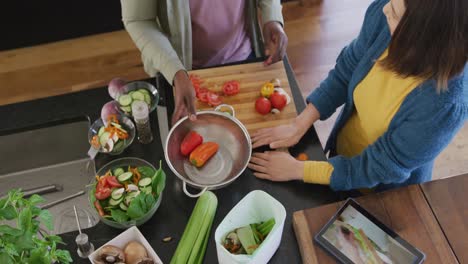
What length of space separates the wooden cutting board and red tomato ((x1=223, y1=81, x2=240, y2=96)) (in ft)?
0.05

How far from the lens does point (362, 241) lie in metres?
1.15

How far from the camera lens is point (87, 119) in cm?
153

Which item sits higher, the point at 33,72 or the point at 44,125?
the point at 44,125

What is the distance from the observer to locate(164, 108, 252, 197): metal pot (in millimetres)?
1323

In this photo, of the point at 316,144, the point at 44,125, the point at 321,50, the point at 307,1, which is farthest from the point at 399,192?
the point at 307,1

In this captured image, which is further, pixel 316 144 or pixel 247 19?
pixel 247 19

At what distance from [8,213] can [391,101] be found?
3.19 ft

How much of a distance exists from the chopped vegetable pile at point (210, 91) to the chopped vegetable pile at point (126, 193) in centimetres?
33

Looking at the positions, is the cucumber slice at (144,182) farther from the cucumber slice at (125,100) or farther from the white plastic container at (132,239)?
the cucumber slice at (125,100)

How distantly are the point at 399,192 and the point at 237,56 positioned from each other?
847mm

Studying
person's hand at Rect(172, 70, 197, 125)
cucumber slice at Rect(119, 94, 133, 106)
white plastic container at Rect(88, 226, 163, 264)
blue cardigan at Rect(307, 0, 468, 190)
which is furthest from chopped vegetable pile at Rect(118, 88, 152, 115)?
blue cardigan at Rect(307, 0, 468, 190)

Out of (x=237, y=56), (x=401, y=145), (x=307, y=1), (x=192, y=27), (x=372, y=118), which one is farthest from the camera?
(x=307, y=1)

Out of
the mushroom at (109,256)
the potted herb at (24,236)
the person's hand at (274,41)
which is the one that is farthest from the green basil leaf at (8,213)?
the person's hand at (274,41)

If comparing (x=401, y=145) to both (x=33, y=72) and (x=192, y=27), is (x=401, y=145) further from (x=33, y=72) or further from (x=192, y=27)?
(x=33, y=72)
